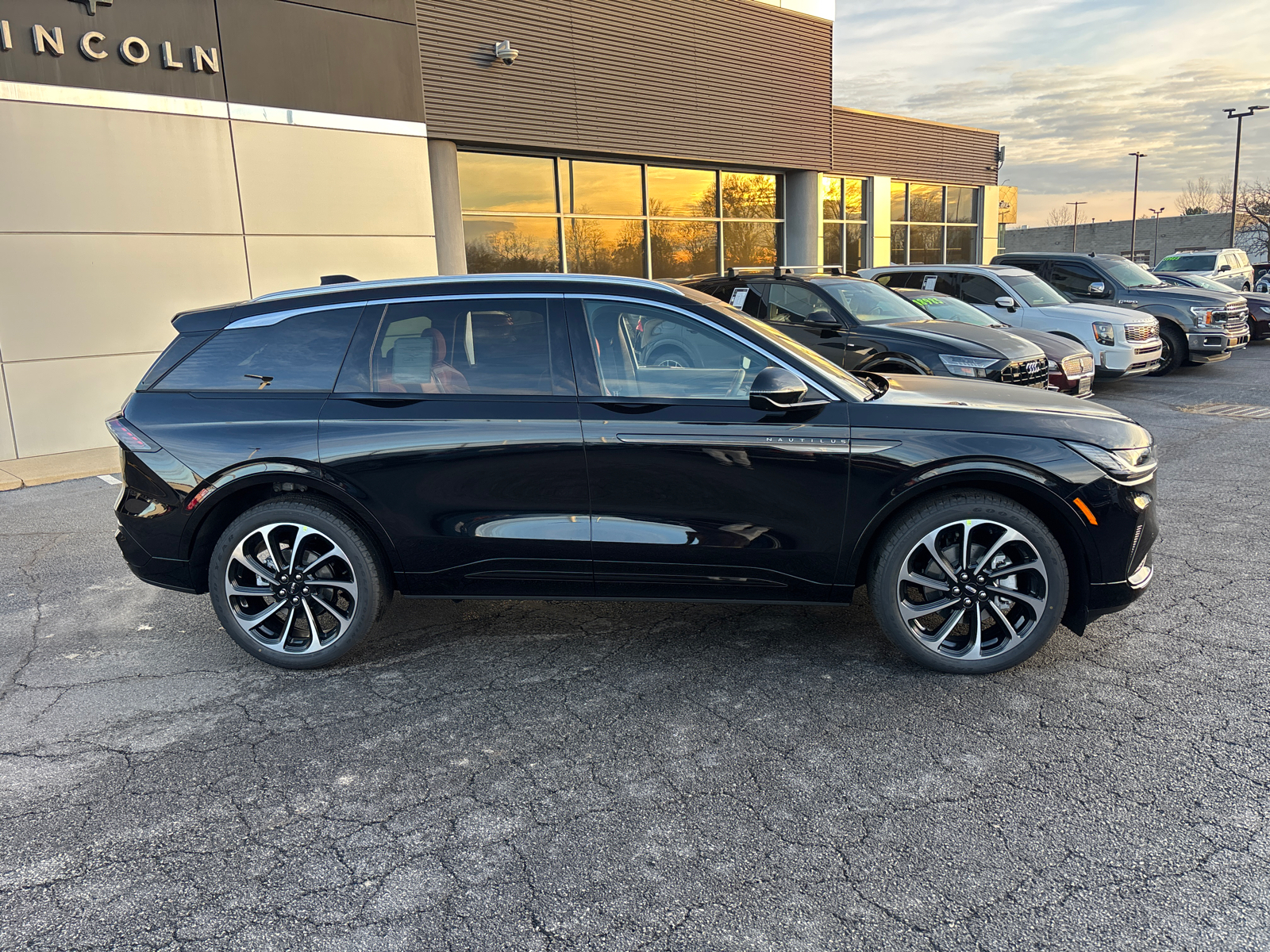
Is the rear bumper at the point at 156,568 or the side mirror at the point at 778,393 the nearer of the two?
the side mirror at the point at 778,393

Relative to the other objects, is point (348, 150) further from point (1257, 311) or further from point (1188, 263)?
point (1188, 263)

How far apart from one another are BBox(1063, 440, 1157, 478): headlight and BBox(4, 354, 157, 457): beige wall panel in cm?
1085

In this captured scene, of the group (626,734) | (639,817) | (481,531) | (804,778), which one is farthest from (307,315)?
(804,778)

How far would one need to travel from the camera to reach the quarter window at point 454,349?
4.05 metres

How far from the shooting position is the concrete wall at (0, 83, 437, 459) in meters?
10.1

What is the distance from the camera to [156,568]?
14.0ft

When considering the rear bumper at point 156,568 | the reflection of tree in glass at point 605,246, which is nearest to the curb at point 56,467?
the rear bumper at point 156,568

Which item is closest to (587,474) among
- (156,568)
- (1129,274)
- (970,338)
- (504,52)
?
(156,568)

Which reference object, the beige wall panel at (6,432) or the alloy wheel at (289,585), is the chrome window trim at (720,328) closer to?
the alloy wheel at (289,585)

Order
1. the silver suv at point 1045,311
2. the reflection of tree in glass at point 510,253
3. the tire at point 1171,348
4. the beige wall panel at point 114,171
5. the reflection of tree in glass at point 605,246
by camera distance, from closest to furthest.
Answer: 1. the beige wall panel at point 114,171
2. the silver suv at point 1045,311
3. the tire at point 1171,348
4. the reflection of tree in glass at point 510,253
5. the reflection of tree in glass at point 605,246

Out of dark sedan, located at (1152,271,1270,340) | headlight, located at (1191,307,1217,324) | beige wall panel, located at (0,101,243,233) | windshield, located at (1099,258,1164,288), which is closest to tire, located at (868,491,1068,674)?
beige wall panel, located at (0,101,243,233)

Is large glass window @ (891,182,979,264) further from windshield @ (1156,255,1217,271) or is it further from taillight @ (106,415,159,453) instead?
taillight @ (106,415,159,453)

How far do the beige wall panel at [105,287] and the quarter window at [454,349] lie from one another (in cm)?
841

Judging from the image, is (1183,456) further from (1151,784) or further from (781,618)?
(1151,784)
